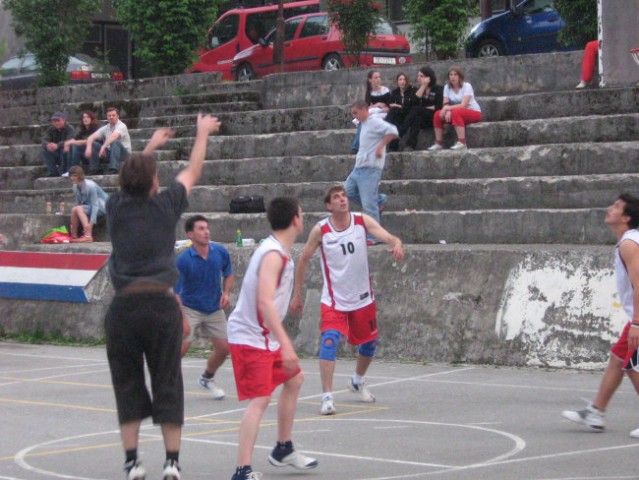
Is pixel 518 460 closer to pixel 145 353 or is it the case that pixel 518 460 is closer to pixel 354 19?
pixel 145 353

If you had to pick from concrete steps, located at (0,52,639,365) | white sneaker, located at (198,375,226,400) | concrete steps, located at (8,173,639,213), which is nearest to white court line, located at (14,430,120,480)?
white sneaker, located at (198,375,226,400)

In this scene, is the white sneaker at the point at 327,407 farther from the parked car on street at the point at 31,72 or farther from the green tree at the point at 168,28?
the parked car on street at the point at 31,72

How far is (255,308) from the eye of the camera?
26.1 feet

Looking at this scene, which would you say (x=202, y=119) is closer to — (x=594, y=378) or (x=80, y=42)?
(x=594, y=378)

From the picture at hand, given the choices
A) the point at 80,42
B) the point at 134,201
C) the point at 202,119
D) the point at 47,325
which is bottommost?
the point at 47,325

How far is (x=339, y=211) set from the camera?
11086mm

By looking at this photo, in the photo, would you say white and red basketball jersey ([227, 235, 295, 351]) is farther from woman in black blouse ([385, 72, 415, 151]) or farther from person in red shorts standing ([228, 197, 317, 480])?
woman in black blouse ([385, 72, 415, 151])

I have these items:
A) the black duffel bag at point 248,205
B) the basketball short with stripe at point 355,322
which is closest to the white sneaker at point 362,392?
the basketball short with stripe at point 355,322

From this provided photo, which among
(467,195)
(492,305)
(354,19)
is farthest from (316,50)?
(492,305)

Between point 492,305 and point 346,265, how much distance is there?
9.82ft

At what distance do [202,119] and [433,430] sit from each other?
328cm

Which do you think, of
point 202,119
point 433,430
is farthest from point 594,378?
point 202,119

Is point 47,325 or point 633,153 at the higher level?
point 633,153

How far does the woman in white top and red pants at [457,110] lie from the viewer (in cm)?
1784
